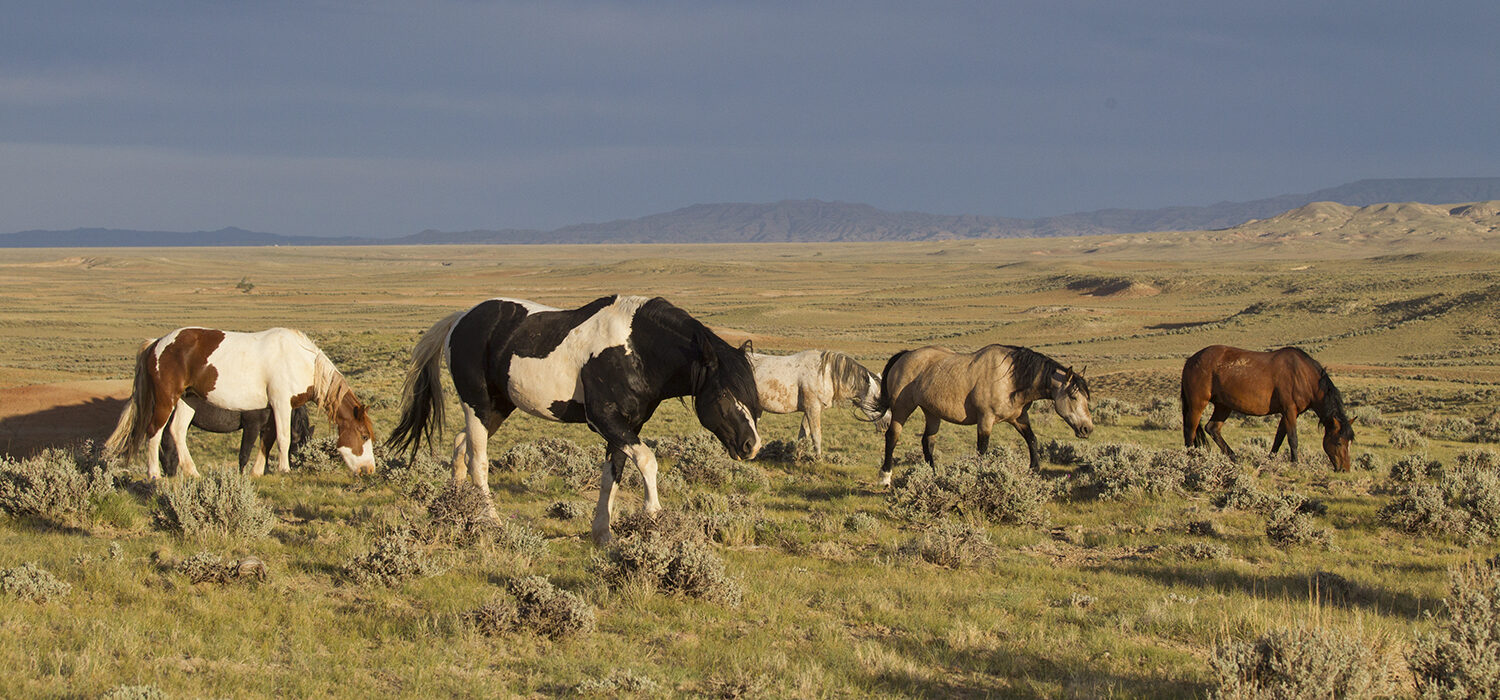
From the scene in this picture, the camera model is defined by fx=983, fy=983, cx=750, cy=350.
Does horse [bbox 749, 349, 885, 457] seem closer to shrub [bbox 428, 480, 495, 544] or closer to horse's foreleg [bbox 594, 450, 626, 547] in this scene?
horse's foreleg [bbox 594, 450, 626, 547]

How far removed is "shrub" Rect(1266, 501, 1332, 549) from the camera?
898 cm

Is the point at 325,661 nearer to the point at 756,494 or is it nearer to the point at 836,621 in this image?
the point at 836,621

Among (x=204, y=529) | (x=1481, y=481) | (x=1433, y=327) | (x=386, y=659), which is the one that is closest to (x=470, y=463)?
(x=204, y=529)

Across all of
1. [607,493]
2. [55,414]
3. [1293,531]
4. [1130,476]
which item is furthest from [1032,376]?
[55,414]

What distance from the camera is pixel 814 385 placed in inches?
679

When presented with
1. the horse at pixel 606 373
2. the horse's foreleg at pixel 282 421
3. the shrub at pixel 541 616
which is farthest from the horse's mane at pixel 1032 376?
the horse's foreleg at pixel 282 421

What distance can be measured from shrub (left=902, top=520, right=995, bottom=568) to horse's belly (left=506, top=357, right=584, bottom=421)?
3.08 meters

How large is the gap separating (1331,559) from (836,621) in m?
5.03

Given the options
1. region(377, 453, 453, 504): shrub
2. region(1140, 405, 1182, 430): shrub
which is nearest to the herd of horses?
region(377, 453, 453, 504): shrub

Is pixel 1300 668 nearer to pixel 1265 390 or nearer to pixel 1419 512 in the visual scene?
pixel 1419 512

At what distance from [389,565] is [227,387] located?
5.03 metres

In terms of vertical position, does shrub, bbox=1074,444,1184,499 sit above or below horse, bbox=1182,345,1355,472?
below

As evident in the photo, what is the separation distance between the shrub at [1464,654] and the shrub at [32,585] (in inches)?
293

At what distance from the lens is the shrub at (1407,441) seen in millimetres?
17859
